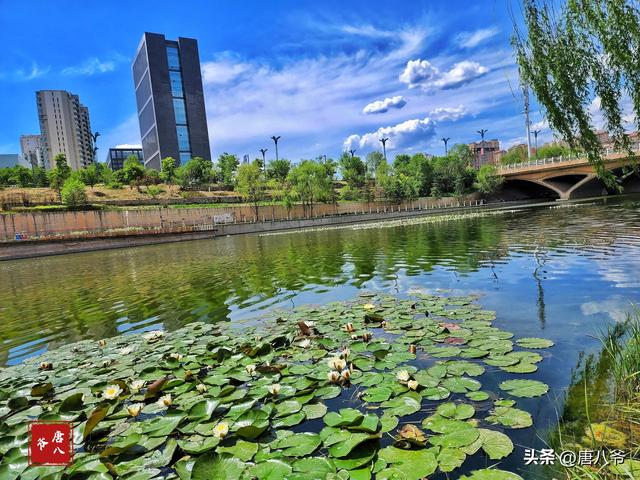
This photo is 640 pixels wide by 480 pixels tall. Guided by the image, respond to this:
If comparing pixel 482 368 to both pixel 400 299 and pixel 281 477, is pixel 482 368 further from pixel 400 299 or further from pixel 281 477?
pixel 400 299

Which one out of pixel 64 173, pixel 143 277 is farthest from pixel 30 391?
pixel 64 173

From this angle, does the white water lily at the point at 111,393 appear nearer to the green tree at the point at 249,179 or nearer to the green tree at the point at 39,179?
the green tree at the point at 249,179

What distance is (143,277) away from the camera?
52.1ft

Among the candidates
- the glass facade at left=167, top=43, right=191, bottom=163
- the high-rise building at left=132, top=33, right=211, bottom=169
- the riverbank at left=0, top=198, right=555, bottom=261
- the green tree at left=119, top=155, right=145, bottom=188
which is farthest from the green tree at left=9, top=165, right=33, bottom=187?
the riverbank at left=0, top=198, right=555, bottom=261

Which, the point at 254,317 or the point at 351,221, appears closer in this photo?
the point at 254,317

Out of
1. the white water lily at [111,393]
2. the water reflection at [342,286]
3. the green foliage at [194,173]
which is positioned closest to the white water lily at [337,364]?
the white water lily at [111,393]

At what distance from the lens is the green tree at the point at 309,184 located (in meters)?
65.8

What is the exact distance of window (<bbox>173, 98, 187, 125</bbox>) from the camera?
110281 mm

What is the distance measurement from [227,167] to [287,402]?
295 feet

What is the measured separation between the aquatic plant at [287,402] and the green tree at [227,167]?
8361 centimetres

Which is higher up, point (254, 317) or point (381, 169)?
point (381, 169)

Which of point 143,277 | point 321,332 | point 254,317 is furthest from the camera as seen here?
point 143,277

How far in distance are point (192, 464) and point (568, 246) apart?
45.7ft

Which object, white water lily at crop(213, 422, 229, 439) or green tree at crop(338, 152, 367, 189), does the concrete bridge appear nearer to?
green tree at crop(338, 152, 367, 189)
